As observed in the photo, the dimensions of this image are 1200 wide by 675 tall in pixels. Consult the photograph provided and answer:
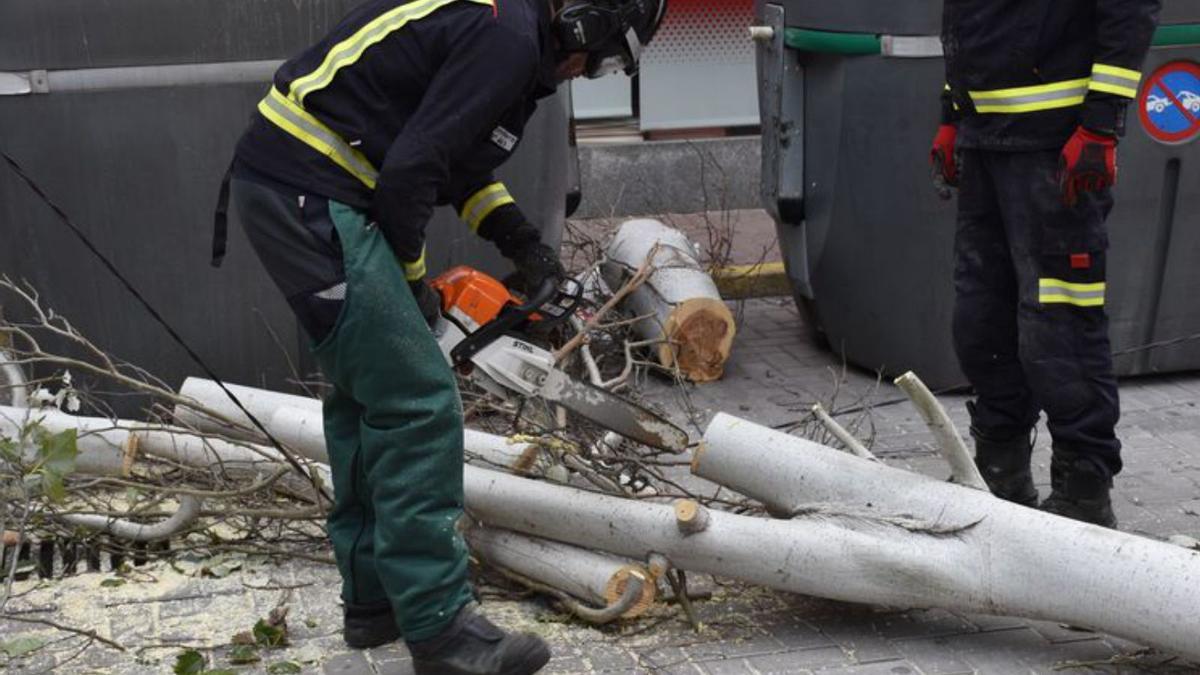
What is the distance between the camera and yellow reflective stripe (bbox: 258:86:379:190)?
332 cm

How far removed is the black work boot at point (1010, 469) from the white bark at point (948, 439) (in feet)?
2.25

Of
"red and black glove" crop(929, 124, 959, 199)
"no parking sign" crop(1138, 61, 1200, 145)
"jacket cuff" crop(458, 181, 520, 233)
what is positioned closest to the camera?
"jacket cuff" crop(458, 181, 520, 233)

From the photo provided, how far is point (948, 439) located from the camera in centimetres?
366

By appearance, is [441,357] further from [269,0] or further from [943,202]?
[943,202]

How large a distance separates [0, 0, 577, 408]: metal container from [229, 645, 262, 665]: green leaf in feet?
5.29

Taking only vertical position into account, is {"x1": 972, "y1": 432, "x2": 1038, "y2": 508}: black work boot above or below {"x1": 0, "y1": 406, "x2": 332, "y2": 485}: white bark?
below

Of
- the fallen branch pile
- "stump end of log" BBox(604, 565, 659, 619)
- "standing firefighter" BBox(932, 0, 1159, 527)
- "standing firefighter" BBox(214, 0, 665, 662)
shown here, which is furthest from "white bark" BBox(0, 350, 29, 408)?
Result: "standing firefighter" BBox(932, 0, 1159, 527)

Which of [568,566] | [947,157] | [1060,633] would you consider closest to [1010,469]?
[1060,633]

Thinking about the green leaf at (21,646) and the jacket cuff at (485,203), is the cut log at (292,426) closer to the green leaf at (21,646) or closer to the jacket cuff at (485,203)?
the jacket cuff at (485,203)

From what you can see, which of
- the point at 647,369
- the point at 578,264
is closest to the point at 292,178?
the point at 647,369

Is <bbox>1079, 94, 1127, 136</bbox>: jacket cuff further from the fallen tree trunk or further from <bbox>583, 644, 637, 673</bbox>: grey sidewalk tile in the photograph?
the fallen tree trunk

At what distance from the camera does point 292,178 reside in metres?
3.33

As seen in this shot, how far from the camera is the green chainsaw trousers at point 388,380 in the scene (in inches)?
130

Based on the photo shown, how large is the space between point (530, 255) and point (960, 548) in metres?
1.16
